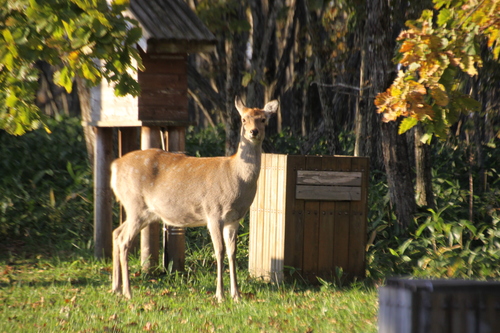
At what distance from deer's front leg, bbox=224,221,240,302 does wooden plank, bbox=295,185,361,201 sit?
0.95 meters

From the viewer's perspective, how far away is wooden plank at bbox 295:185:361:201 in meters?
7.80

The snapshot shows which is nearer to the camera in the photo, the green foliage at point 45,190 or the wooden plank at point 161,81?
the wooden plank at point 161,81

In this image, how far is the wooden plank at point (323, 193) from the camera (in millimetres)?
7797

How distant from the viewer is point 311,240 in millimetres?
7871

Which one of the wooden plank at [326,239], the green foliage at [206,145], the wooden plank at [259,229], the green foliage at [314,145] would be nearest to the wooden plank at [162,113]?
the wooden plank at [259,229]

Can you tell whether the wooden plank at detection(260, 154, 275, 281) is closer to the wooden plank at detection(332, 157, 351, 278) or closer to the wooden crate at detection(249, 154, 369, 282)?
the wooden crate at detection(249, 154, 369, 282)

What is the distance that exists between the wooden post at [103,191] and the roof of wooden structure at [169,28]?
5.85 feet

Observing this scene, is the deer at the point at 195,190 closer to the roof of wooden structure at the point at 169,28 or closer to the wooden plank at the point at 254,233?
the wooden plank at the point at 254,233

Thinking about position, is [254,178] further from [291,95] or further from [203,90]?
[291,95]

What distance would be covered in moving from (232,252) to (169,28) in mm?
2747

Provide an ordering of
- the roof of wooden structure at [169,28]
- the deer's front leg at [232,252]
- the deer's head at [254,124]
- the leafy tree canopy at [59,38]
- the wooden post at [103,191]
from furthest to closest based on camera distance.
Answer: the wooden post at [103,191] → the roof of wooden structure at [169,28] → the deer's front leg at [232,252] → the deer's head at [254,124] → the leafy tree canopy at [59,38]

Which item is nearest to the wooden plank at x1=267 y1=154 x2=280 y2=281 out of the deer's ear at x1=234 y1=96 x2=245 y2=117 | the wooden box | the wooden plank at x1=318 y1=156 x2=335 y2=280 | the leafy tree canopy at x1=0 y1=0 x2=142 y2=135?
the wooden plank at x1=318 y1=156 x2=335 y2=280

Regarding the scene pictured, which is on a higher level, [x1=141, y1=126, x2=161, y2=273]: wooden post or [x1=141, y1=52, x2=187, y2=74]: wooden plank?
[x1=141, y1=52, x2=187, y2=74]: wooden plank

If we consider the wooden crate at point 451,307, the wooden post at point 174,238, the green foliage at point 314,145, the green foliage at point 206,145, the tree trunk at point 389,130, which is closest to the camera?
the wooden crate at point 451,307
